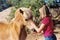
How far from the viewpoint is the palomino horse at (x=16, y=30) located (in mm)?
4156

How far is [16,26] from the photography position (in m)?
4.32

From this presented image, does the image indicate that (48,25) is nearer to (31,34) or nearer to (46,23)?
(46,23)

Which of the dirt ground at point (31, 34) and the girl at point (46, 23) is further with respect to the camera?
the dirt ground at point (31, 34)

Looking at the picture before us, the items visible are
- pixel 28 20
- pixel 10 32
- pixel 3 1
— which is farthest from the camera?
pixel 3 1

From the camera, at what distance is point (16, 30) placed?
4.27 meters

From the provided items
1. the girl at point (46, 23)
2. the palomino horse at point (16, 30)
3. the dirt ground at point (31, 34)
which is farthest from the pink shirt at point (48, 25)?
the dirt ground at point (31, 34)

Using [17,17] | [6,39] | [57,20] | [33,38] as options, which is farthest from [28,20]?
[57,20]

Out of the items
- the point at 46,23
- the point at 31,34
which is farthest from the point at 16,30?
the point at 31,34

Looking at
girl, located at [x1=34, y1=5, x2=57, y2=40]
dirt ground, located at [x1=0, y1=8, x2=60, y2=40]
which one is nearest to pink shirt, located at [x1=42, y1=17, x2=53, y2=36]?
girl, located at [x1=34, y1=5, x2=57, y2=40]

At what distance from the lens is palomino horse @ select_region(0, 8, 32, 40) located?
416 cm

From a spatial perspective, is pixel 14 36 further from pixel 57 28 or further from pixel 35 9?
pixel 57 28

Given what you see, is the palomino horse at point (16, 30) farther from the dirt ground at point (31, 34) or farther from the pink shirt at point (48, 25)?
the dirt ground at point (31, 34)

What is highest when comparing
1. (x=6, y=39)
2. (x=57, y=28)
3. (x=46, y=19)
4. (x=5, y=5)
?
(x=46, y=19)

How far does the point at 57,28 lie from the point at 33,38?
5.05ft
